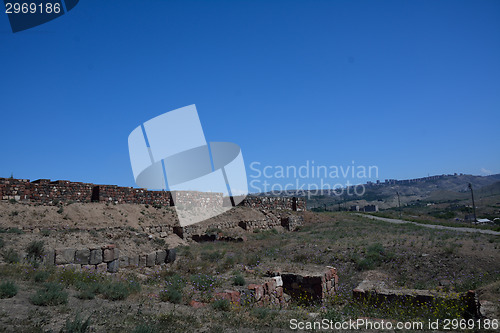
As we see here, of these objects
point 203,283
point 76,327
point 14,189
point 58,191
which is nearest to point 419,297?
point 203,283

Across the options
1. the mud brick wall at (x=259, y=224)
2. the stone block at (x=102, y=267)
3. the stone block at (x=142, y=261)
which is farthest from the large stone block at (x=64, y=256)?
the mud brick wall at (x=259, y=224)

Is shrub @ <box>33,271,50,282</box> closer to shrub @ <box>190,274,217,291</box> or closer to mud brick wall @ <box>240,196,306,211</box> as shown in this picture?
shrub @ <box>190,274,217,291</box>

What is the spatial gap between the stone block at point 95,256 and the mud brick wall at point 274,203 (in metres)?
21.8

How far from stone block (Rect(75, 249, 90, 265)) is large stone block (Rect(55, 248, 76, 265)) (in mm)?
117

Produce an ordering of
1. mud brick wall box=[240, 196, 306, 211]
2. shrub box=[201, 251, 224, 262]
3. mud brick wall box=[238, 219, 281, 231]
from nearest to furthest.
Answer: shrub box=[201, 251, 224, 262] < mud brick wall box=[238, 219, 281, 231] < mud brick wall box=[240, 196, 306, 211]

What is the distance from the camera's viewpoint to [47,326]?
5.09 meters

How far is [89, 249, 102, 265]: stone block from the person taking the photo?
36.7 ft

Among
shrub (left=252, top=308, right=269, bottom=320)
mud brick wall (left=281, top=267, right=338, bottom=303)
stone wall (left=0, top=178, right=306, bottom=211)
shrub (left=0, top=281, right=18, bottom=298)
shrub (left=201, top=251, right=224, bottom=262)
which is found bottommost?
mud brick wall (left=281, top=267, right=338, bottom=303)

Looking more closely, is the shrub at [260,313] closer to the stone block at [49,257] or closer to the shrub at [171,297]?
the shrub at [171,297]

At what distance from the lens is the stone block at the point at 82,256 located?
11008 millimetres

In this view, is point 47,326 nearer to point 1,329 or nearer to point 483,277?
point 1,329

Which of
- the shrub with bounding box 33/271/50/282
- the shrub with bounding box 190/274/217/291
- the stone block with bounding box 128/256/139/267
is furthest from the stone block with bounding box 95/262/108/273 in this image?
the shrub with bounding box 190/274/217/291

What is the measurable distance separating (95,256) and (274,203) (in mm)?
25463

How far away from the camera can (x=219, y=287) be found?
32.9ft
